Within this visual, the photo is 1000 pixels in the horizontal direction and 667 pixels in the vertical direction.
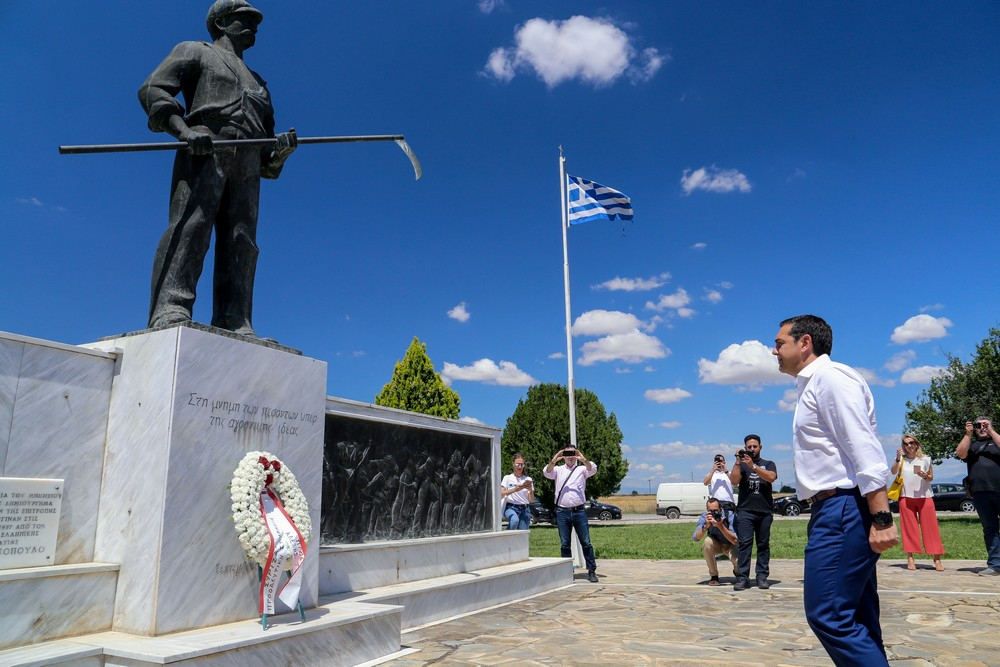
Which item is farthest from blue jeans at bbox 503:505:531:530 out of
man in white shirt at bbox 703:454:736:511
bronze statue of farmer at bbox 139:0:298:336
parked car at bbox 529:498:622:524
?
parked car at bbox 529:498:622:524

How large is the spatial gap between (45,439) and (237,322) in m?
1.70

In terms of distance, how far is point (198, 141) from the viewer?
474cm

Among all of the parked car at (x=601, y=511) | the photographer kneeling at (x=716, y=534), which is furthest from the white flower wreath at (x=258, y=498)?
the parked car at (x=601, y=511)

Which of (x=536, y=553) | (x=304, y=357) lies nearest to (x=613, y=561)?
(x=536, y=553)

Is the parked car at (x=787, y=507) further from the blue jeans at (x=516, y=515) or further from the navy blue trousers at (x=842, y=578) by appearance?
the navy blue trousers at (x=842, y=578)

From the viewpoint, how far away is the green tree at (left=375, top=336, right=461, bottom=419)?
27484 millimetres

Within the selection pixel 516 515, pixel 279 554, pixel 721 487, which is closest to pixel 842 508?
pixel 279 554

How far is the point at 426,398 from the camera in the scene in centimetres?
2756

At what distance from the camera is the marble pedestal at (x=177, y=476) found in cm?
402

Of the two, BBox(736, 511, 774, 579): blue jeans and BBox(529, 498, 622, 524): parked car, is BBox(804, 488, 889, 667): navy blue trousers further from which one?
BBox(529, 498, 622, 524): parked car

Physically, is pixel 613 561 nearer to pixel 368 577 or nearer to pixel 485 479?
pixel 485 479

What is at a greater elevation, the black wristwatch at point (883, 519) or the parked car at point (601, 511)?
the black wristwatch at point (883, 519)

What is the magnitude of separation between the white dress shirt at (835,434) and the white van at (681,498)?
34833 mm

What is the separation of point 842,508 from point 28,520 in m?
4.21
